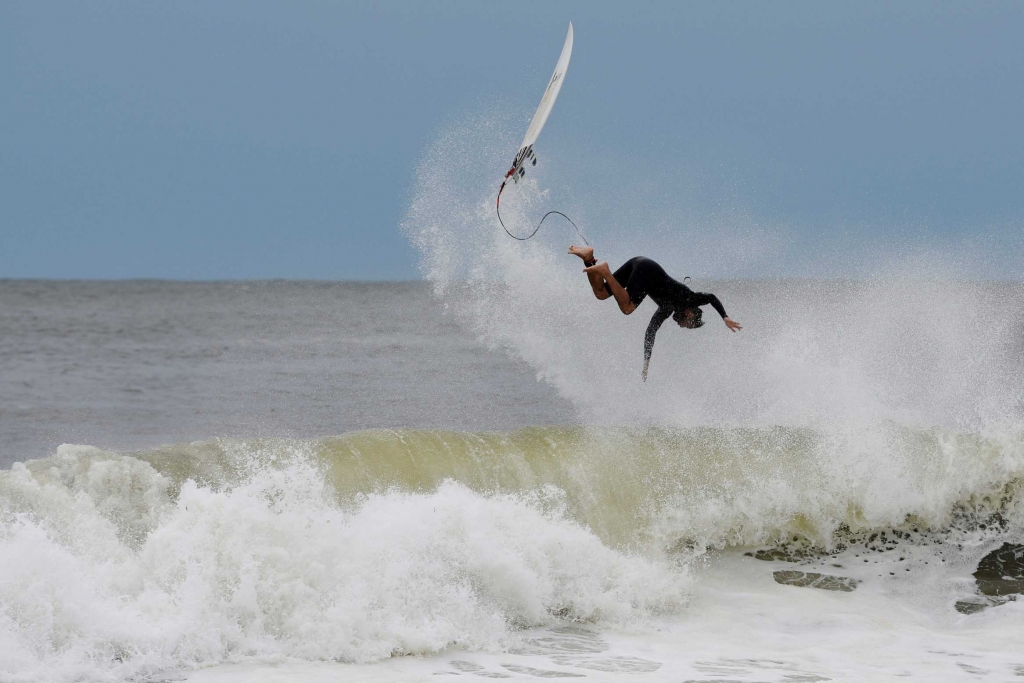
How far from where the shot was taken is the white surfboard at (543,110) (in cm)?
794

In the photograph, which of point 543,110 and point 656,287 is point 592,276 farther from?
point 543,110

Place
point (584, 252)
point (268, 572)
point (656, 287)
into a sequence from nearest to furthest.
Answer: point (268, 572)
point (584, 252)
point (656, 287)

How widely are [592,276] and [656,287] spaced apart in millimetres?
708

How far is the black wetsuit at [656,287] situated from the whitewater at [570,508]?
1.28 m

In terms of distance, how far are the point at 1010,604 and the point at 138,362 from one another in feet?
64.7

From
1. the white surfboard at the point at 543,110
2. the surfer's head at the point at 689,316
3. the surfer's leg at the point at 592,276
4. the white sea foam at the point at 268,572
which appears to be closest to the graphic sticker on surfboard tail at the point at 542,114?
the white surfboard at the point at 543,110

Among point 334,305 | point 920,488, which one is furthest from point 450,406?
point 334,305

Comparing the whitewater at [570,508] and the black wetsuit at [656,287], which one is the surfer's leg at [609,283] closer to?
the black wetsuit at [656,287]

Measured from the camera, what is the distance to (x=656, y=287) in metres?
8.20

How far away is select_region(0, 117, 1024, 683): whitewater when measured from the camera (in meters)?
6.30

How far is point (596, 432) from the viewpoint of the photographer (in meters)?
10.7

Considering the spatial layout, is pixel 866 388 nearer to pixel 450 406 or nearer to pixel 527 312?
pixel 527 312

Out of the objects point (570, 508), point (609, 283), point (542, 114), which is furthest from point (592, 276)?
point (570, 508)

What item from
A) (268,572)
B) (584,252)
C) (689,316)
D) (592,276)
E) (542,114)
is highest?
(542,114)
